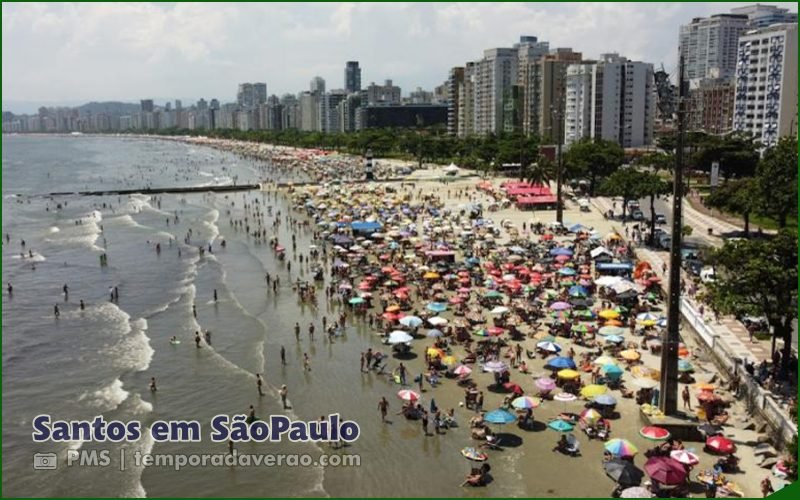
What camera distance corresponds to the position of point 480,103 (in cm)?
17650

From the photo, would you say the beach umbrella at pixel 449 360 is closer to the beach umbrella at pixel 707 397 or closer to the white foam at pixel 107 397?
the beach umbrella at pixel 707 397

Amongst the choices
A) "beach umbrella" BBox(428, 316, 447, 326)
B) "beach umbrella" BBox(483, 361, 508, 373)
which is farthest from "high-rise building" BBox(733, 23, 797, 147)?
"beach umbrella" BBox(483, 361, 508, 373)

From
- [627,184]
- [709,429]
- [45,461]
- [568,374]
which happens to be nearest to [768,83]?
[627,184]

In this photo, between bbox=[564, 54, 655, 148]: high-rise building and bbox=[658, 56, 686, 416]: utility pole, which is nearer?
bbox=[658, 56, 686, 416]: utility pole

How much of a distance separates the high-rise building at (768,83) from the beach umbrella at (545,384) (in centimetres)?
7570

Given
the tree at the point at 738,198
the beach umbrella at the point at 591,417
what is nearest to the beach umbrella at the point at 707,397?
the beach umbrella at the point at 591,417

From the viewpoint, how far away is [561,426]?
67.8 feet

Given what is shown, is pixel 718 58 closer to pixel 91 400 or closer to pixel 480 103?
pixel 480 103

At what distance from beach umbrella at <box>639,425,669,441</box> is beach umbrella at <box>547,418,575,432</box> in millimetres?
2022

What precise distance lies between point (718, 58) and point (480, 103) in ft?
237

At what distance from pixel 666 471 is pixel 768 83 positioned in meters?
91.0

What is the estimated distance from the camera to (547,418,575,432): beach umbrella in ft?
67.6

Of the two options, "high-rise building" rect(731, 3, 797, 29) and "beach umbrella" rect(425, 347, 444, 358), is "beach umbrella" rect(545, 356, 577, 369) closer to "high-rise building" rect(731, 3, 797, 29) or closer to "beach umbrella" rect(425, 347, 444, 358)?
"beach umbrella" rect(425, 347, 444, 358)

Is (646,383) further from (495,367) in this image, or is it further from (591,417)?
(495,367)
